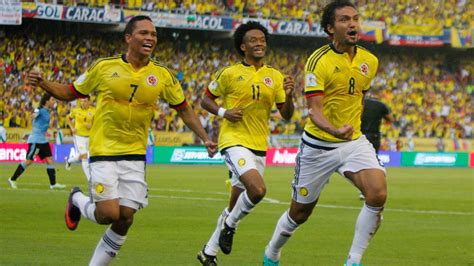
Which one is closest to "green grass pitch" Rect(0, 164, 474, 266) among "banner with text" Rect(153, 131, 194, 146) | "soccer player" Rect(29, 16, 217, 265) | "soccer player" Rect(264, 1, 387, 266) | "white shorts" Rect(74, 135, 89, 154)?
"white shorts" Rect(74, 135, 89, 154)

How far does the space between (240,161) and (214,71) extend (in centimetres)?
3743

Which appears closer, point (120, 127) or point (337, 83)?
point (120, 127)

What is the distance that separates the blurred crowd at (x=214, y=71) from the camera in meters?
41.0

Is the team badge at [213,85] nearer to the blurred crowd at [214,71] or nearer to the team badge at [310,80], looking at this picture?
the team badge at [310,80]

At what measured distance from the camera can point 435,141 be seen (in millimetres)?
50219

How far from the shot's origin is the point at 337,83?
9.97 meters

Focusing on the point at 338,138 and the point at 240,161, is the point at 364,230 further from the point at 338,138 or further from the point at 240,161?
the point at 240,161

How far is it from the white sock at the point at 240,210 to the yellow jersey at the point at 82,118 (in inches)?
536

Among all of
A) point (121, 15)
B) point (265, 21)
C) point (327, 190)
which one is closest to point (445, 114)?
point (265, 21)

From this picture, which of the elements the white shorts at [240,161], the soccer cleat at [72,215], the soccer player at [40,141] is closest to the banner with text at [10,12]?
the soccer player at [40,141]

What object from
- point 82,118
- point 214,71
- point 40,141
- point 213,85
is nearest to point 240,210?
point 213,85

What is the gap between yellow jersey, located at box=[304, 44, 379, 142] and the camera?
991 centimetres

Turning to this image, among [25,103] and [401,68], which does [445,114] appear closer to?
[401,68]

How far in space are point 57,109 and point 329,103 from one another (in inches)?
1256
